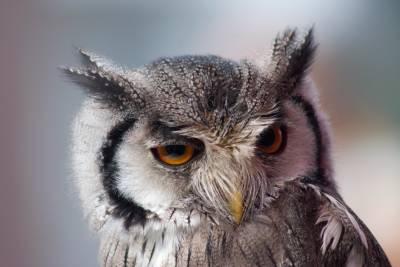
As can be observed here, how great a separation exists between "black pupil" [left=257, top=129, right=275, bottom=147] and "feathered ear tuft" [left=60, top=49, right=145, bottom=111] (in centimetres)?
22

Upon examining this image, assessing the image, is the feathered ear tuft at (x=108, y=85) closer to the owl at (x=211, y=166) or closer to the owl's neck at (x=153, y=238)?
the owl at (x=211, y=166)

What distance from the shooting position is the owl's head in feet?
2.96

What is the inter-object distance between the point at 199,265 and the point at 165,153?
21 centimetres

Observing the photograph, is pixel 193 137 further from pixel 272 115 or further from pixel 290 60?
pixel 290 60

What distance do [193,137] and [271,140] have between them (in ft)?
0.49

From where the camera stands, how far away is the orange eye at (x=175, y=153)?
0.91 metres

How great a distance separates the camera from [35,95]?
117 centimetres

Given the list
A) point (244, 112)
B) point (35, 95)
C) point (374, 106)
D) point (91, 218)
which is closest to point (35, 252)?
point (91, 218)

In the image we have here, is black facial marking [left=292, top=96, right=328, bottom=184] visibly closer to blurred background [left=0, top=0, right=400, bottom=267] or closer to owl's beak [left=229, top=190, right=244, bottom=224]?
blurred background [left=0, top=0, right=400, bottom=267]

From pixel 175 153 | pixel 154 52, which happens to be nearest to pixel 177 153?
pixel 175 153

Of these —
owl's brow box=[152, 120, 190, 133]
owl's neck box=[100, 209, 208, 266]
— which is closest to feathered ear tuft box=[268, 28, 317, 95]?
owl's brow box=[152, 120, 190, 133]

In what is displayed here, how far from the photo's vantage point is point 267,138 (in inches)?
37.0

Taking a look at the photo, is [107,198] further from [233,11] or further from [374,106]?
[374,106]

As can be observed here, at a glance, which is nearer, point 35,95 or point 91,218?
point 91,218
